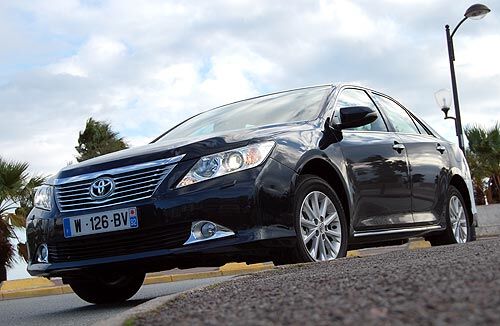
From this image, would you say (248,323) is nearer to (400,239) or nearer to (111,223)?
(111,223)

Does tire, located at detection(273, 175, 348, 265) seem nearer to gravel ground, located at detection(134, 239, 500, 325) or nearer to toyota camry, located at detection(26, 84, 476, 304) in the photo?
toyota camry, located at detection(26, 84, 476, 304)

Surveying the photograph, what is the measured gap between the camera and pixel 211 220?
4785 mm

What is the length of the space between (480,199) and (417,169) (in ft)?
65.0

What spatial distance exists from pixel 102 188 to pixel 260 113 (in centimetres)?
151

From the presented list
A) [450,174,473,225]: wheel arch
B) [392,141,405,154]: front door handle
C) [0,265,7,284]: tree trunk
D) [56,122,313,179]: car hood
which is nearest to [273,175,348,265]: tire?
[56,122,313,179]: car hood

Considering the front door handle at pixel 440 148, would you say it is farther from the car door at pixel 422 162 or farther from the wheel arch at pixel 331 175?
the wheel arch at pixel 331 175

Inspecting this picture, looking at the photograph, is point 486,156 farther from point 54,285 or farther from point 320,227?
point 320,227

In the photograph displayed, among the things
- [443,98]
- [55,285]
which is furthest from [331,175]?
[443,98]

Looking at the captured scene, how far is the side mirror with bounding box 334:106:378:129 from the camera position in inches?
225

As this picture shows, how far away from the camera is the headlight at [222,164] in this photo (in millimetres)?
4852

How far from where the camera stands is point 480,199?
2555 centimetres

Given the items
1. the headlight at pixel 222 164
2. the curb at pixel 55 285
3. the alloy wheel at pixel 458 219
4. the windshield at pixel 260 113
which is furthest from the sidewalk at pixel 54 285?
the headlight at pixel 222 164

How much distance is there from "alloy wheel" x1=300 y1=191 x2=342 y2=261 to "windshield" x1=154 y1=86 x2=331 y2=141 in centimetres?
68

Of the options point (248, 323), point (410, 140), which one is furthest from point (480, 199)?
point (248, 323)
